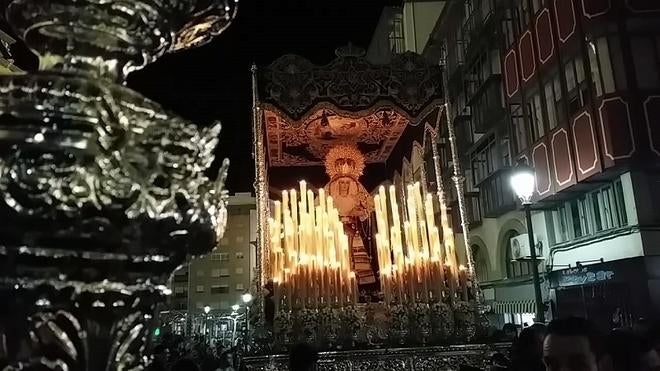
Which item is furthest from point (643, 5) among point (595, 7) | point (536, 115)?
point (536, 115)

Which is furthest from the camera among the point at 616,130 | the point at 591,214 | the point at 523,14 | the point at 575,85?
the point at 523,14

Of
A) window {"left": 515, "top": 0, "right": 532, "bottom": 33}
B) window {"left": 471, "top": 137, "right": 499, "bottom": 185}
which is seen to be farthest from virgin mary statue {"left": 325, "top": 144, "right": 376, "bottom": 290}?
window {"left": 471, "top": 137, "right": 499, "bottom": 185}

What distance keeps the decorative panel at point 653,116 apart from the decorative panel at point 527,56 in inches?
152

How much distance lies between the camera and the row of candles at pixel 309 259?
6641mm

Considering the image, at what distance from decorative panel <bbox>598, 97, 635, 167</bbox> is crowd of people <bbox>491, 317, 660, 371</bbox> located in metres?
9.14

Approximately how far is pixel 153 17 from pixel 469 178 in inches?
801

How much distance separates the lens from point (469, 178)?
2069cm

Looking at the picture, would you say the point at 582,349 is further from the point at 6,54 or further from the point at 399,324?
the point at 6,54

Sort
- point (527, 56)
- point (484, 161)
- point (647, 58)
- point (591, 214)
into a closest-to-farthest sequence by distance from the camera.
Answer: point (647, 58) → point (591, 214) → point (527, 56) → point (484, 161)

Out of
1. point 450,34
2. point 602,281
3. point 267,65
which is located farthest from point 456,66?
point 267,65

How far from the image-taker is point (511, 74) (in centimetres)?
1759

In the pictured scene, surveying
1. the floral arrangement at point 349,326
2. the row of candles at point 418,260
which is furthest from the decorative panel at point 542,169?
the floral arrangement at point 349,326

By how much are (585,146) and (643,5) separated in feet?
11.1

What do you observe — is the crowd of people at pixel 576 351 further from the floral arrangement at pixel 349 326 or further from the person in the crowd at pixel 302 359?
the floral arrangement at pixel 349 326
